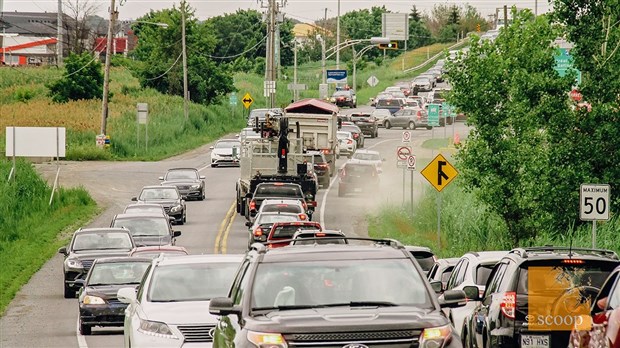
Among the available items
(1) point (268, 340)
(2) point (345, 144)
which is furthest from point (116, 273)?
(2) point (345, 144)

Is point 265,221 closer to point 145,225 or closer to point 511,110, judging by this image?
point 145,225

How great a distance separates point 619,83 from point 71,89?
65575 millimetres

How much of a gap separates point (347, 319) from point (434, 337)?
0.71 m

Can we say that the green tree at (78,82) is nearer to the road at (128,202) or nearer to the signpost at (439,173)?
the road at (128,202)

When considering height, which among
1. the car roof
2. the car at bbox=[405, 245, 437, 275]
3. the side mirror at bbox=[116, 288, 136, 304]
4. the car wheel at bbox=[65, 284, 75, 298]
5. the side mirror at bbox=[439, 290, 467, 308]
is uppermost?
the side mirror at bbox=[439, 290, 467, 308]

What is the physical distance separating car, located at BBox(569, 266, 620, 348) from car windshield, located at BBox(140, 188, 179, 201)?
38152 mm

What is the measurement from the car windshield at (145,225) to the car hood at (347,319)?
90.6ft

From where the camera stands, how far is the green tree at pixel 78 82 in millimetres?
92000

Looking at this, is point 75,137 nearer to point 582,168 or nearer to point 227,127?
point 227,127

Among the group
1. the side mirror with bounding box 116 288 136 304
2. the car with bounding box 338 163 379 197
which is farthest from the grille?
the car with bounding box 338 163 379 197

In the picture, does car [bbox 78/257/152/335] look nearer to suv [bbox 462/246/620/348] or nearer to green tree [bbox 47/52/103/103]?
suv [bbox 462/246/620/348]

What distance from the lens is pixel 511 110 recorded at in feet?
111

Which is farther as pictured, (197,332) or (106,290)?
(106,290)

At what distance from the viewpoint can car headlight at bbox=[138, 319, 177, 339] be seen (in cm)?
1577
